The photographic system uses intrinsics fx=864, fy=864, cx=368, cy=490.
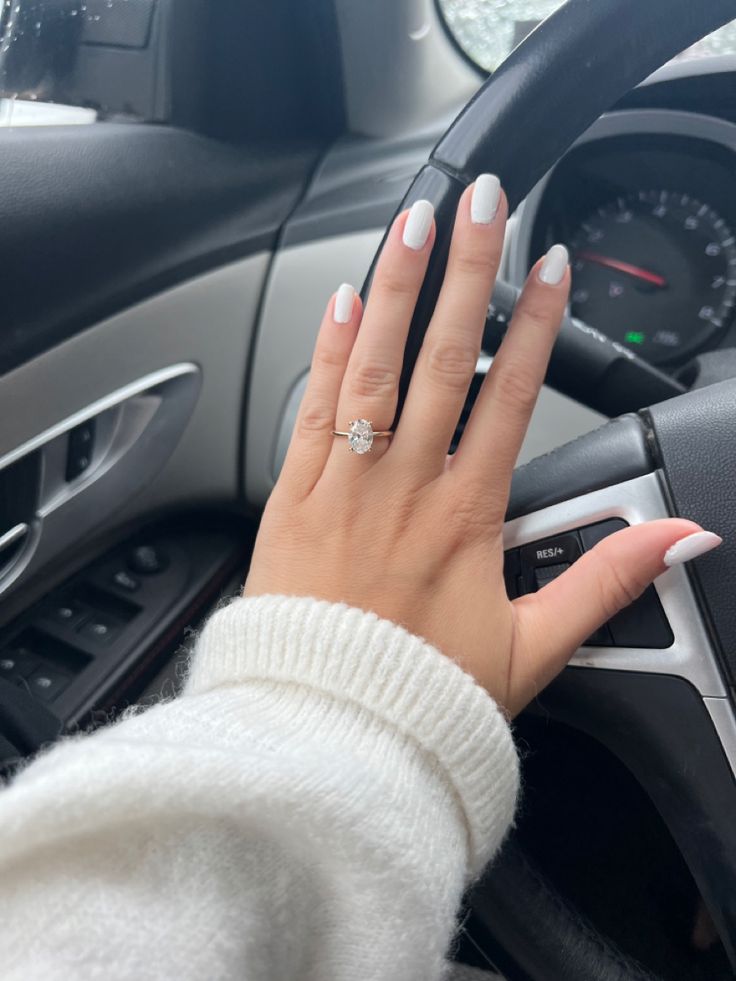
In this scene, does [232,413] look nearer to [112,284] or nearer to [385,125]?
[112,284]

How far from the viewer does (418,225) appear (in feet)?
1.81

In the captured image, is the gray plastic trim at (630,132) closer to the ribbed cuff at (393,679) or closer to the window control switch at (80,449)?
the window control switch at (80,449)

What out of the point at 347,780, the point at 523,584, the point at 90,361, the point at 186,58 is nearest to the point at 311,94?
the point at 186,58

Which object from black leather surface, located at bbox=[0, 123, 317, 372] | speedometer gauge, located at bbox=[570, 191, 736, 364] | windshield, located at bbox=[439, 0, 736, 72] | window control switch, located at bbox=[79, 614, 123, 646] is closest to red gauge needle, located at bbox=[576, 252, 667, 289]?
speedometer gauge, located at bbox=[570, 191, 736, 364]

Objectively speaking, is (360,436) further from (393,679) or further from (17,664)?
(17,664)

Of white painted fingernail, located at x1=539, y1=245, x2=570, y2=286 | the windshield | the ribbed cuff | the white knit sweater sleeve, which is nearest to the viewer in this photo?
the white knit sweater sleeve

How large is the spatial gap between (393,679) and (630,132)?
36.0 inches

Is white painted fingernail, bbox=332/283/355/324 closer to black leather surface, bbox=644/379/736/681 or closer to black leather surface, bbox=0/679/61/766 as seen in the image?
black leather surface, bbox=644/379/736/681

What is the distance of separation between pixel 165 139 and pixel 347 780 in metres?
0.90

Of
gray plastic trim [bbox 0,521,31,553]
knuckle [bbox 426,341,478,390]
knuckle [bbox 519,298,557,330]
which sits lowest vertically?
gray plastic trim [bbox 0,521,31,553]

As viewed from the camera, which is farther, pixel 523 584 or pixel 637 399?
pixel 637 399

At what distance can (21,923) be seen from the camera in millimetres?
357

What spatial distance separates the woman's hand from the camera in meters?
0.56

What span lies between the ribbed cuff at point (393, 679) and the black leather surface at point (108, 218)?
0.46 meters
